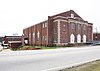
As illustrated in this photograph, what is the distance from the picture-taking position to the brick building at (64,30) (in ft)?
201

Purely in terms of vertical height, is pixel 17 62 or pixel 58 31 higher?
pixel 58 31

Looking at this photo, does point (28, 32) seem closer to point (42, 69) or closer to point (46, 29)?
point (46, 29)

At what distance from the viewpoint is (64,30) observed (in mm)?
61938

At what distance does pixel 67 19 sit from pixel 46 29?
7.08 m

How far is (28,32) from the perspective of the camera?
8900cm

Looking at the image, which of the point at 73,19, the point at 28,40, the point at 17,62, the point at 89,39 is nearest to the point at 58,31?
the point at 73,19

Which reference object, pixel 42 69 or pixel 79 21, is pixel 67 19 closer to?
pixel 79 21

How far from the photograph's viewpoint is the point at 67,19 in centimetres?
6391

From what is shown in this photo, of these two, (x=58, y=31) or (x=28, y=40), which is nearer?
(x=58, y=31)

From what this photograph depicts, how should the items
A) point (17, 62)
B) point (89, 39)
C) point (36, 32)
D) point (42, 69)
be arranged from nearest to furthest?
point (42, 69), point (17, 62), point (89, 39), point (36, 32)

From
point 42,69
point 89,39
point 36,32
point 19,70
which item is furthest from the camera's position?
point 36,32

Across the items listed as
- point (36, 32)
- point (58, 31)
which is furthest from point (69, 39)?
point (36, 32)

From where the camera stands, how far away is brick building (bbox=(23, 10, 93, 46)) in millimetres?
61331

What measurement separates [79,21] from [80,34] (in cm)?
408
